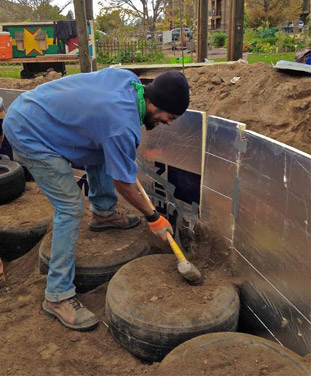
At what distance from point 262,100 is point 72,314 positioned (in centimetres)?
269

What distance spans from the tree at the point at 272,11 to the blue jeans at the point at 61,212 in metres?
38.7

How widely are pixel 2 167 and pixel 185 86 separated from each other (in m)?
3.37

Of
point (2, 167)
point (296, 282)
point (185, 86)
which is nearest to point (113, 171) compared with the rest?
point (185, 86)

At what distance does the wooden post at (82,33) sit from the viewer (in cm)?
570

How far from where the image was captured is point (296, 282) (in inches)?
98.0

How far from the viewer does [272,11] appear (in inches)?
1486

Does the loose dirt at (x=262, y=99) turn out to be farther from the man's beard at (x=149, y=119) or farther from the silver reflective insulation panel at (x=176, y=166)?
the man's beard at (x=149, y=119)

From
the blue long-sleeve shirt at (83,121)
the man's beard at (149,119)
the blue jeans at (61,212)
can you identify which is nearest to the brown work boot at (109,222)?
the blue jeans at (61,212)

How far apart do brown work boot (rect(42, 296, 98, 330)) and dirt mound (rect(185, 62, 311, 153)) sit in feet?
6.95

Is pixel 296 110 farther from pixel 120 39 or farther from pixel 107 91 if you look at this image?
pixel 120 39

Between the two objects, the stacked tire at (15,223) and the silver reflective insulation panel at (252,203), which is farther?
the stacked tire at (15,223)

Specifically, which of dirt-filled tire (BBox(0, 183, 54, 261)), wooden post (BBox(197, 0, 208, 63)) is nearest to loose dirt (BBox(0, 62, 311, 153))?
dirt-filled tire (BBox(0, 183, 54, 261))

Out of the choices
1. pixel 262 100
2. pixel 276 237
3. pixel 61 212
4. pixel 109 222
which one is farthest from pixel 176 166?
pixel 276 237

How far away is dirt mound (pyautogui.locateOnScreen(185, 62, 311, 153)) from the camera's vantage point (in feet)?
12.1
